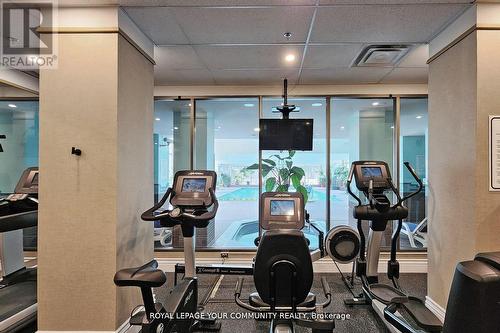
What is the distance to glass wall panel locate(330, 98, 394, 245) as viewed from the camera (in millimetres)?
4430

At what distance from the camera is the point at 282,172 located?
444 cm

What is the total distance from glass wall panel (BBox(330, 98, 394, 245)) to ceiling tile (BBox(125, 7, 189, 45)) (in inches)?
105

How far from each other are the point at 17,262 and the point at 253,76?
3.91m

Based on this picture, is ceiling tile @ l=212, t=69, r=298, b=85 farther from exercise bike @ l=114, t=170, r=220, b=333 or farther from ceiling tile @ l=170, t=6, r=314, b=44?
exercise bike @ l=114, t=170, r=220, b=333

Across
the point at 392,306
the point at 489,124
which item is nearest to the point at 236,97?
the point at 489,124

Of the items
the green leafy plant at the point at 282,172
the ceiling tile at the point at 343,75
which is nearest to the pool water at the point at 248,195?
the green leafy plant at the point at 282,172

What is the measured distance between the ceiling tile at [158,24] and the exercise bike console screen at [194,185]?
1.46 metres

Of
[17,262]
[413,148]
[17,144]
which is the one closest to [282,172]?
[413,148]

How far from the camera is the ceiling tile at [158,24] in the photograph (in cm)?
235

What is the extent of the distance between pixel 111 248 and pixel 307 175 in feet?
10.2

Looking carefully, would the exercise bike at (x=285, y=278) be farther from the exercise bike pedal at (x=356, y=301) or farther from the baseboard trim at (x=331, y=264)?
the baseboard trim at (x=331, y=264)

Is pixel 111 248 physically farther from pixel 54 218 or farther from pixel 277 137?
pixel 277 137

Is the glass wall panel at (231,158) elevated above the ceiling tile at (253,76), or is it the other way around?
the ceiling tile at (253,76)

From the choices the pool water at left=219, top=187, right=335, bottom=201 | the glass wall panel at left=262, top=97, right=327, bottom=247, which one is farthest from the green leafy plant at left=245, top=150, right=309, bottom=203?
the pool water at left=219, top=187, right=335, bottom=201
